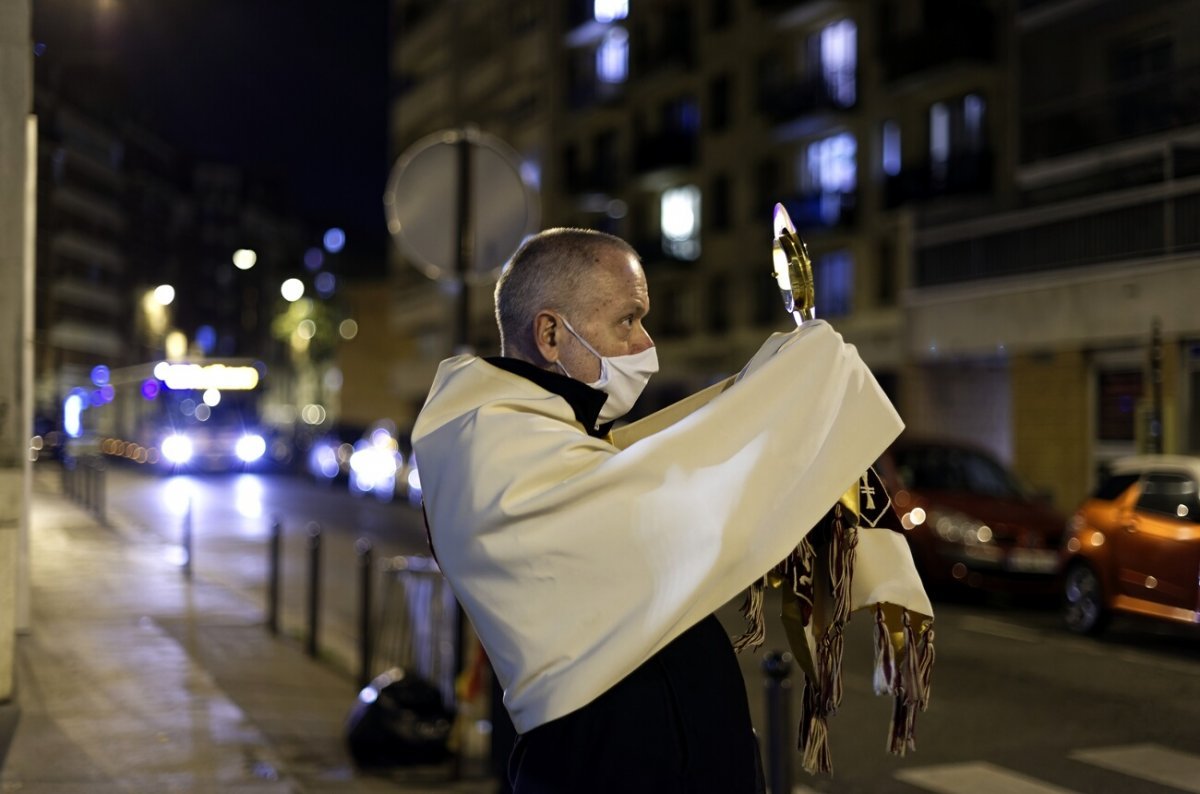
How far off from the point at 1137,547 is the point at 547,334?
37.6ft

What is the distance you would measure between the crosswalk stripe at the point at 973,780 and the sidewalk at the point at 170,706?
2.11 metres

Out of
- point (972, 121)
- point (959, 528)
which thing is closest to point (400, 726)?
point (959, 528)

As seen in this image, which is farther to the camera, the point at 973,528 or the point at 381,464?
the point at 381,464

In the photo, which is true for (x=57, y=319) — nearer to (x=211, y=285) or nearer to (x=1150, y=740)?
(x=1150, y=740)

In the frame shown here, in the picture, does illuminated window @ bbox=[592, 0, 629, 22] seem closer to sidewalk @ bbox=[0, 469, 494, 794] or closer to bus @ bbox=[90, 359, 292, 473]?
bus @ bbox=[90, 359, 292, 473]

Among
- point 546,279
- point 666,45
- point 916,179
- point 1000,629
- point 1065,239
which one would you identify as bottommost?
point 1000,629

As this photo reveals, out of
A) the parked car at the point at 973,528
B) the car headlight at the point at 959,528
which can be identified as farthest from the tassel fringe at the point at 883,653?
the car headlight at the point at 959,528

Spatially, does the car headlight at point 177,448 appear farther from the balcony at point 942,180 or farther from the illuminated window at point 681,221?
the balcony at point 942,180

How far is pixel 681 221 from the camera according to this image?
44.6 meters

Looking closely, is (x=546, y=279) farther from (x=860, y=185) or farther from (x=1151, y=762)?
(x=860, y=185)

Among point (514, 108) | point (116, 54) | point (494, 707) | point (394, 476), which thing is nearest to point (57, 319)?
point (116, 54)

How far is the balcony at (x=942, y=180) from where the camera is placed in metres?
30.6

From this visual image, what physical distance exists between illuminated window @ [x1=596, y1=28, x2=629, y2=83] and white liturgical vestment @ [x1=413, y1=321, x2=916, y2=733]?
45447mm

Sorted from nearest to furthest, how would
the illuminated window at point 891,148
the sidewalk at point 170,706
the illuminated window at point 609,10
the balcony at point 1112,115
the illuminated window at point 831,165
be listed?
the sidewalk at point 170,706
the balcony at point 1112,115
the illuminated window at point 891,148
the illuminated window at point 831,165
the illuminated window at point 609,10
